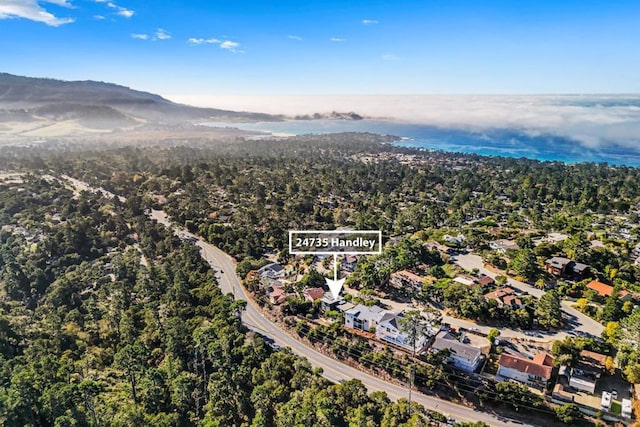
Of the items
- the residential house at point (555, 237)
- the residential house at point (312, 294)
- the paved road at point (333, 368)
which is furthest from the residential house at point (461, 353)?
the residential house at point (555, 237)

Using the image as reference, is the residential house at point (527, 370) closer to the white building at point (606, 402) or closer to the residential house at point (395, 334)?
the white building at point (606, 402)

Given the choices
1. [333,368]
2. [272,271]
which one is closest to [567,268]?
[333,368]

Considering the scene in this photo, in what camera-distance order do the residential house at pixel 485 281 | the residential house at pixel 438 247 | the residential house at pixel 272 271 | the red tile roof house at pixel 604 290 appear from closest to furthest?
the red tile roof house at pixel 604 290 → the residential house at pixel 485 281 → the residential house at pixel 272 271 → the residential house at pixel 438 247

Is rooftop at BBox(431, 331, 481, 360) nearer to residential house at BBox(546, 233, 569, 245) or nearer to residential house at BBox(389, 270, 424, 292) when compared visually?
residential house at BBox(389, 270, 424, 292)

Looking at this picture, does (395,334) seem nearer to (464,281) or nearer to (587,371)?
(587,371)

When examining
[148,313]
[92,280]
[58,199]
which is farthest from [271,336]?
[58,199]

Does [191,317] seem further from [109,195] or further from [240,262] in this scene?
[109,195]

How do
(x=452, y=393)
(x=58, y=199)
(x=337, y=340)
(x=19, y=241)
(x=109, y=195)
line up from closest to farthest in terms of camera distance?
(x=452, y=393), (x=337, y=340), (x=19, y=241), (x=58, y=199), (x=109, y=195)
